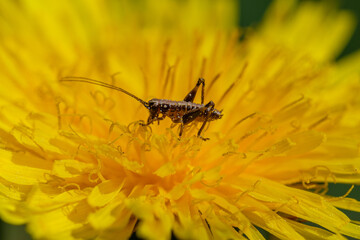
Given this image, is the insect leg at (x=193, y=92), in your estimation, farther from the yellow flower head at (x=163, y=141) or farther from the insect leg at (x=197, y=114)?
the insect leg at (x=197, y=114)

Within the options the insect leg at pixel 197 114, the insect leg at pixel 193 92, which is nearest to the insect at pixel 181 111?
the insect leg at pixel 197 114

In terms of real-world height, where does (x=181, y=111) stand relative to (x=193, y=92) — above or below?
below

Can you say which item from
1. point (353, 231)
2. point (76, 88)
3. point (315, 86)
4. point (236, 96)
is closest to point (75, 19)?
point (76, 88)

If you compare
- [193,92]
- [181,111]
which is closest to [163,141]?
[181,111]

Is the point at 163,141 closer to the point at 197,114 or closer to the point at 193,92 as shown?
the point at 197,114

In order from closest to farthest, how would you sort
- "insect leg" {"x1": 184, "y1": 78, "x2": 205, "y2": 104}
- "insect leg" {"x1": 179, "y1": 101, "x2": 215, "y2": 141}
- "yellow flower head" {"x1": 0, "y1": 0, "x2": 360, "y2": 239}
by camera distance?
"yellow flower head" {"x1": 0, "y1": 0, "x2": 360, "y2": 239}, "insect leg" {"x1": 179, "y1": 101, "x2": 215, "y2": 141}, "insect leg" {"x1": 184, "y1": 78, "x2": 205, "y2": 104}

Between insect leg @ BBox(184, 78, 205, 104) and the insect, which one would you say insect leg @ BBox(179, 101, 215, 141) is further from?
insect leg @ BBox(184, 78, 205, 104)

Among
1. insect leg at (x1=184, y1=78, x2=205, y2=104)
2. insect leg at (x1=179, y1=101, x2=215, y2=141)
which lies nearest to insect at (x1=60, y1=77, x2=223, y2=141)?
insect leg at (x1=179, y1=101, x2=215, y2=141)

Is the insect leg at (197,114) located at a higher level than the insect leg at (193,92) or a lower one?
lower

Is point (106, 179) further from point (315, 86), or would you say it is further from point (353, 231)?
point (315, 86)
